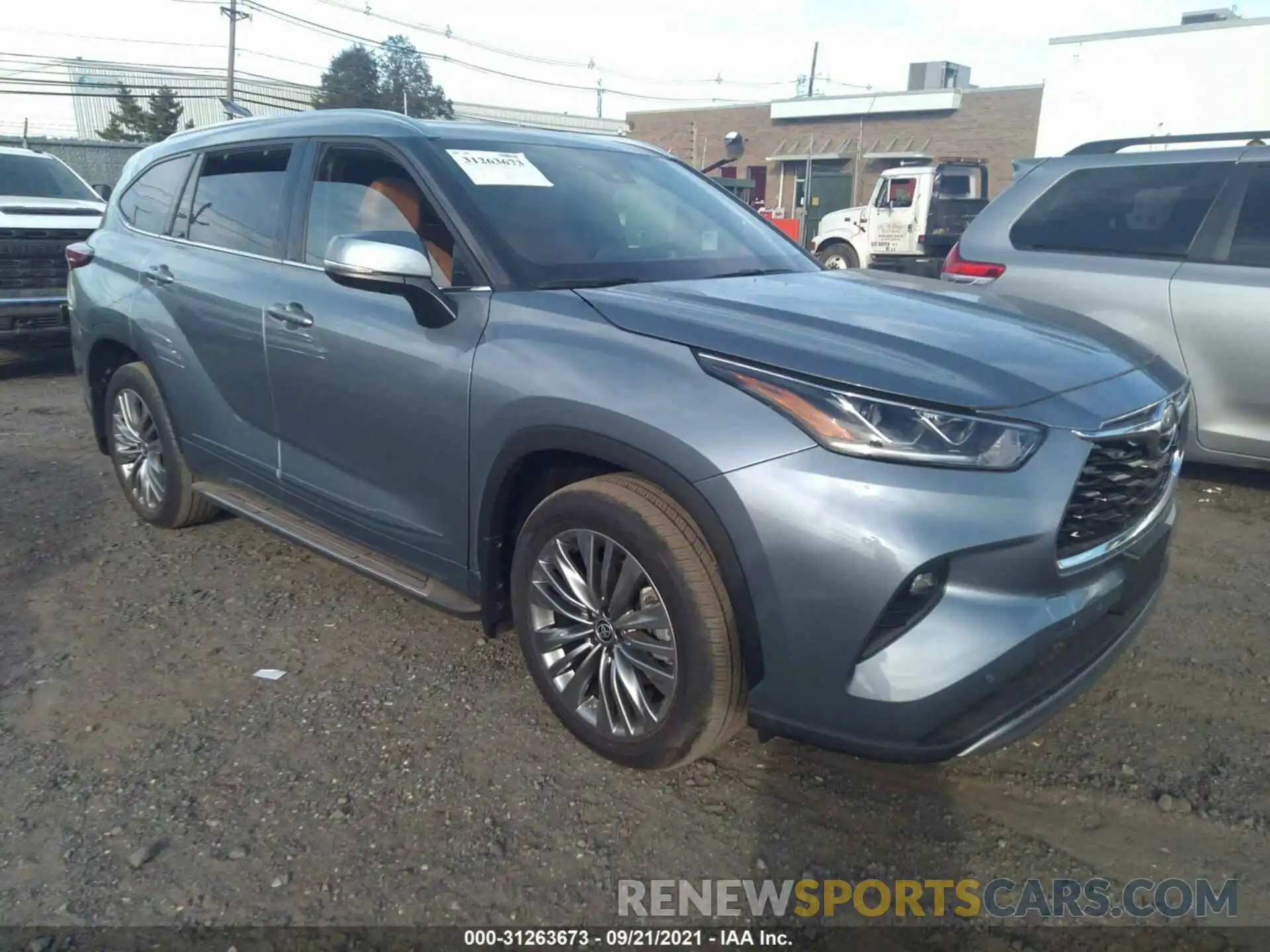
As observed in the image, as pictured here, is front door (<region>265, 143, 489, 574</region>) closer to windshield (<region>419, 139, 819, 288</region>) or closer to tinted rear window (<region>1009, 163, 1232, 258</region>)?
windshield (<region>419, 139, 819, 288</region>)

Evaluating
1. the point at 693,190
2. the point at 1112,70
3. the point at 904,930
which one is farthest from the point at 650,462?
the point at 1112,70

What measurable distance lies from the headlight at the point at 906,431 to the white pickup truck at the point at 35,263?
791 centimetres

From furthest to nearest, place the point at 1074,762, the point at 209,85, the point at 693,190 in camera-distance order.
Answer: the point at 209,85
the point at 693,190
the point at 1074,762

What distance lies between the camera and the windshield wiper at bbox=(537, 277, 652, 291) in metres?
2.98

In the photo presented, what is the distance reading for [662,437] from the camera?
2.45 m

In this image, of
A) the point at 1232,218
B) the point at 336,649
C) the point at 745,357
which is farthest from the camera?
the point at 1232,218

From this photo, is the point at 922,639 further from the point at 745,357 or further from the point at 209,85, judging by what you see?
the point at 209,85

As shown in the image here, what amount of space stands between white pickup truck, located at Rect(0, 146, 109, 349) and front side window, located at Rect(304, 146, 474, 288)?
5747mm

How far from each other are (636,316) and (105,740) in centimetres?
210

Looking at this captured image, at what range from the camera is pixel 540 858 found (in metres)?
2.49

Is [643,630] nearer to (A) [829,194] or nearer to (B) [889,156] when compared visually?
(A) [829,194]

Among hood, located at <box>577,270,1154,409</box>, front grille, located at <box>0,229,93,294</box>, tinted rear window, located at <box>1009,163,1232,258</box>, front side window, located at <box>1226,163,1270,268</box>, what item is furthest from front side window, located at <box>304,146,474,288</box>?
front grille, located at <box>0,229,93,294</box>

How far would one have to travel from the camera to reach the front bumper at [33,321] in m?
8.54

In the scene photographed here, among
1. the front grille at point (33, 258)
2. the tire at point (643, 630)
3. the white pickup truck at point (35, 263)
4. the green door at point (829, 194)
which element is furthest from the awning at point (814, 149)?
the tire at point (643, 630)
